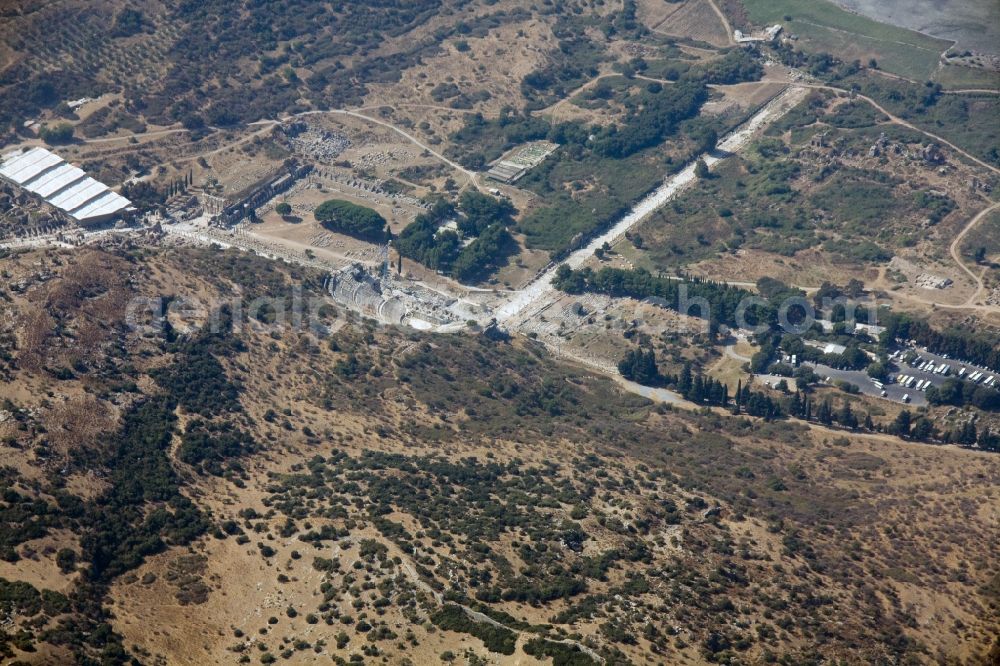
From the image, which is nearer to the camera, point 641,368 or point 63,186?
point 641,368

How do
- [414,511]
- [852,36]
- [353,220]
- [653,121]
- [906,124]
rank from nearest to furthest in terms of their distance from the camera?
[414,511], [353,220], [906,124], [653,121], [852,36]

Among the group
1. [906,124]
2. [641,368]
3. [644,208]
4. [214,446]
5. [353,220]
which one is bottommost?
[641,368]

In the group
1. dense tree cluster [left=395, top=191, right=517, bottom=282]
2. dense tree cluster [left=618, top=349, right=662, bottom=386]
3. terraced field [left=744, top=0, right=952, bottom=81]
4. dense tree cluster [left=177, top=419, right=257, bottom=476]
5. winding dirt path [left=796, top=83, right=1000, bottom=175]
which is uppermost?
terraced field [left=744, top=0, right=952, bottom=81]

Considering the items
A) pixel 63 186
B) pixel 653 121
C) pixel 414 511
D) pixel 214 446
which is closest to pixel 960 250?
pixel 653 121

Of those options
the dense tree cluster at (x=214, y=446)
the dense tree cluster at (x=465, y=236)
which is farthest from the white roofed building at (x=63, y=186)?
the dense tree cluster at (x=214, y=446)

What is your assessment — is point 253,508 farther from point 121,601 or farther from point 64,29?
point 64,29

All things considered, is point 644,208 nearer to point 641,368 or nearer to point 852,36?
point 641,368

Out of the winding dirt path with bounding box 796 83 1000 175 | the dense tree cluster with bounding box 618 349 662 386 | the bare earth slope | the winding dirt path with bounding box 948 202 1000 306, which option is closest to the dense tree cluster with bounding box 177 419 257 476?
the bare earth slope

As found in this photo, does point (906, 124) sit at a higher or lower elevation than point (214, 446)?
higher

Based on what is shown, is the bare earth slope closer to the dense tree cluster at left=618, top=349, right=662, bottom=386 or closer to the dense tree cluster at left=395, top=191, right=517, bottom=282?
the dense tree cluster at left=618, top=349, right=662, bottom=386
